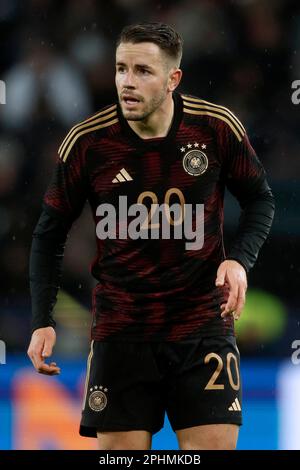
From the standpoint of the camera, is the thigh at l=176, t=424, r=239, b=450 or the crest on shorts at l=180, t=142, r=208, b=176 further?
the crest on shorts at l=180, t=142, r=208, b=176

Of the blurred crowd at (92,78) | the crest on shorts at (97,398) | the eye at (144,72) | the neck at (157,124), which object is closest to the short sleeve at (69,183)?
the neck at (157,124)

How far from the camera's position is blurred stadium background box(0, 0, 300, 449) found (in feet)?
21.7

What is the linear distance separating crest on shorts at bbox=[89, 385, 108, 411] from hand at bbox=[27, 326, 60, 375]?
0.61ft

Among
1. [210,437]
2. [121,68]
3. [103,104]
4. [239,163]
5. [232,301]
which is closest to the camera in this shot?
[232,301]

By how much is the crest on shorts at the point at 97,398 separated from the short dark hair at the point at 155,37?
3.98ft

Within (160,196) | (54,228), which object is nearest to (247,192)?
(160,196)

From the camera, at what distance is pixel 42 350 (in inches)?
159

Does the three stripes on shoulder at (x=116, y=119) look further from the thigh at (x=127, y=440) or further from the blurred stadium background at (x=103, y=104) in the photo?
the blurred stadium background at (x=103, y=104)

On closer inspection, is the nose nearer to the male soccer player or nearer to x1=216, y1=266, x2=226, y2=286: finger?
the male soccer player

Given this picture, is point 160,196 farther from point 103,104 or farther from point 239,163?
point 103,104

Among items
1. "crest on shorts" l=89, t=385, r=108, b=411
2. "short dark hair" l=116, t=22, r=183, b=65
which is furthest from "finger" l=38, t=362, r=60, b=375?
"short dark hair" l=116, t=22, r=183, b=65

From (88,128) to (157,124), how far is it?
0.25m

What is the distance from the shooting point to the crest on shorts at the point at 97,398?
4078 mm

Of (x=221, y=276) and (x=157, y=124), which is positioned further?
(x=157, y=124)
